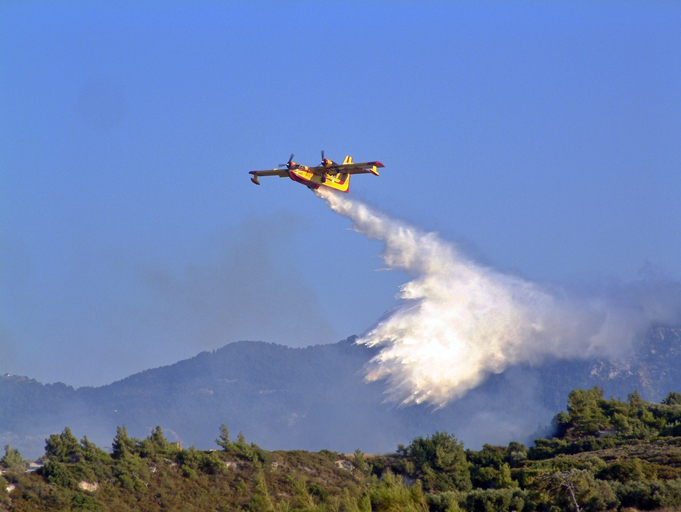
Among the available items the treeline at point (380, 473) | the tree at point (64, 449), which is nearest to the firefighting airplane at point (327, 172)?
the treeline at point (380, 473)

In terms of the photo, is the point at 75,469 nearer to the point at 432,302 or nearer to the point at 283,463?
the point at 283,463

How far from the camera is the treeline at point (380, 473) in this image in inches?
1156

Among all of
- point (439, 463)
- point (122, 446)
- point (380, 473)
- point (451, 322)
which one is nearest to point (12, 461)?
point (122, 446)

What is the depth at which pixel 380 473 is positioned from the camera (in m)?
54.6

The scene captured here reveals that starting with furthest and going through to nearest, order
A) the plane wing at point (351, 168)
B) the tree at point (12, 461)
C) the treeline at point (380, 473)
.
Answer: the plane wing at point (351, 168), the tree at point (12, 461), the treeline at point (380, 473)

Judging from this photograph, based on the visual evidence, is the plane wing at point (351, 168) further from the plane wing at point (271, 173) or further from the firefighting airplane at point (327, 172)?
the plane wing at point (271, 173)

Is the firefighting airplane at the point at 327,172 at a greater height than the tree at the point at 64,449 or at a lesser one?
greater

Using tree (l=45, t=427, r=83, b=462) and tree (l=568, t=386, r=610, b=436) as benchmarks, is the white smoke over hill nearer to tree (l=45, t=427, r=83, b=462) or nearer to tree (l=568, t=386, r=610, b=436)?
tree (l=568, t=386, r=610, b=436)

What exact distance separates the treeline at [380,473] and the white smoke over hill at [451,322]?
13.6 m

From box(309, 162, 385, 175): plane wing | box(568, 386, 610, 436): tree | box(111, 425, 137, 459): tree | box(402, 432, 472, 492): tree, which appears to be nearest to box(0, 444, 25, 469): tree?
box(111, 425, 137, 459): tree

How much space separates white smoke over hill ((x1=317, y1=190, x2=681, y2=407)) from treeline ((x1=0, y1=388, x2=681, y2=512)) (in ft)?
44.5

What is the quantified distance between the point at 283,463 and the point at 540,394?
73.4 meters

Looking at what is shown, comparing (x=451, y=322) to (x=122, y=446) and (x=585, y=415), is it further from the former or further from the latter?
(x=122, y=446)

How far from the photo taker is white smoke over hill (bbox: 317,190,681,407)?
71562mm
